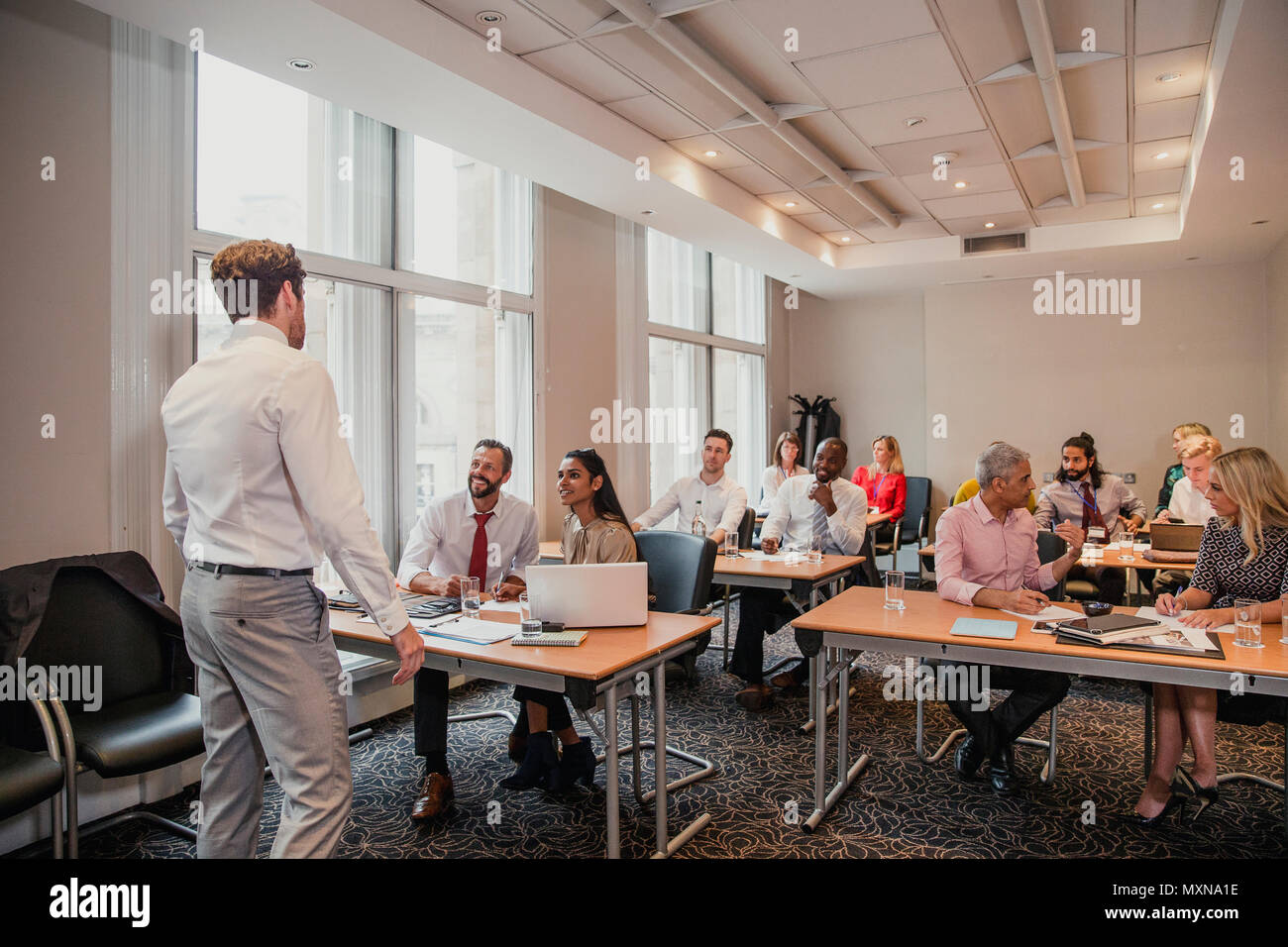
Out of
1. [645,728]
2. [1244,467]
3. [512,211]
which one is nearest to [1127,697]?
[1244,467]

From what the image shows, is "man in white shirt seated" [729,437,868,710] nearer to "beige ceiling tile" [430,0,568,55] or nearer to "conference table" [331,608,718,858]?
"conference table" [331,608,718,858]

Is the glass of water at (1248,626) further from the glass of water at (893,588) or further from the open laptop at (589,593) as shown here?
the open laptop at (589,593)

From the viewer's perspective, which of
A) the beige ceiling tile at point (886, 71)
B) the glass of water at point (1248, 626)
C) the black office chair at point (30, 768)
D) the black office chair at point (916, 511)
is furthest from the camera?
the black office chair at point (916, 511)

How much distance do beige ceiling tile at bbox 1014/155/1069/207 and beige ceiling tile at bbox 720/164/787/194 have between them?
1596 millimetres

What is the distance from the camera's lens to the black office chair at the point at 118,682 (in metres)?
2.54

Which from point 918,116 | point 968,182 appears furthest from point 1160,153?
point 918,116

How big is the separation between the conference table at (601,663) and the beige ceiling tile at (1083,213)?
5.41 meters

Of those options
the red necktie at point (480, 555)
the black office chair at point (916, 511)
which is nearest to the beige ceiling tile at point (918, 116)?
the red necktie at point (480, 555)

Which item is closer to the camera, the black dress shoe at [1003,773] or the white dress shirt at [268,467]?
the white dress shirt at [268,467]

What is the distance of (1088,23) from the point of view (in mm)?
3598

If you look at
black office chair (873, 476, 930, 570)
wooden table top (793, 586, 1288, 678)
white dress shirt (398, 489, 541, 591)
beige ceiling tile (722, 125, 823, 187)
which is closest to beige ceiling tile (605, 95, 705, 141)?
beige ceiling tile (722, 125, 823, 187)

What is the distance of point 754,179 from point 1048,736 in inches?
157

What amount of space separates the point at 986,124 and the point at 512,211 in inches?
114

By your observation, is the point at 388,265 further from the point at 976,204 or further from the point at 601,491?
the point at 976,204
